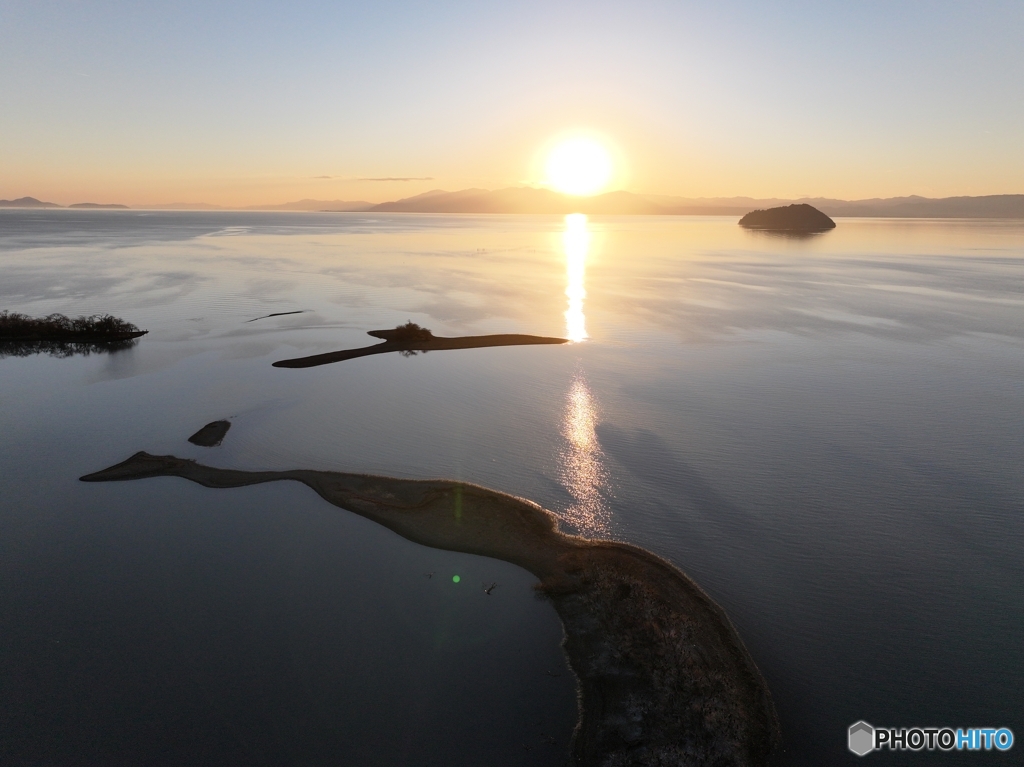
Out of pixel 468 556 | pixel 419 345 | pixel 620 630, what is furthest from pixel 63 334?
pixel 620 630

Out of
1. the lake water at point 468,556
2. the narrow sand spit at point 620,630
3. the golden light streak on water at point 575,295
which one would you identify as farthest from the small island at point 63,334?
the golden light streak on water at point 575,295

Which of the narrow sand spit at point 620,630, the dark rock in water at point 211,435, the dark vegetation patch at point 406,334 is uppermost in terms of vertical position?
Answer: the dark vegetation patch at point 406,334

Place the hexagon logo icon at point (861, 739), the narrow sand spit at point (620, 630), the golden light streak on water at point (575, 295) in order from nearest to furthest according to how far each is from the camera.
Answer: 1. the narrow sand spit at point (620, 630)
2. the hexagon logo icon at point (861, 739)
3. the golden light streak on water at point (575, 295)

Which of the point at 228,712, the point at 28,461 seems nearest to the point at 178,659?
the point at 228,712

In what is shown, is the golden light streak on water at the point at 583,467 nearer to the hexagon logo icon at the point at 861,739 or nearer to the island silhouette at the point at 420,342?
the hexagon logo icon at the point at 861,739

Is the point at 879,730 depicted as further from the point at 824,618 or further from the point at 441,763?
the point at 441,763

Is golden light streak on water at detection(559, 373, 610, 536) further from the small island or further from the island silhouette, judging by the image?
the small island
